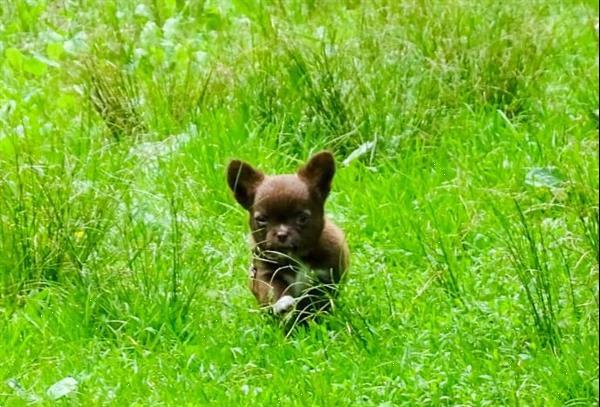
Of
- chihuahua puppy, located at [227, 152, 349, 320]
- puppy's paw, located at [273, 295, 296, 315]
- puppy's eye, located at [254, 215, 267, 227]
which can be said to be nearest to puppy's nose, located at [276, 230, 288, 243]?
chihuahua puppy, located at [227, 152, 349, 320]

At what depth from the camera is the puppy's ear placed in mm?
6383

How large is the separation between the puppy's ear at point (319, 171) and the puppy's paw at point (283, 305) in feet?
1.63

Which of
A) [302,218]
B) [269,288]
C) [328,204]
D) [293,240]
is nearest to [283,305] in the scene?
[269,288]

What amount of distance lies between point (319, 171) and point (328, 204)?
1.00m

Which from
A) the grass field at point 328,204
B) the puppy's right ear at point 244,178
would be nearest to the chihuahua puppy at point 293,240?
the puppy's right ear at point 244,178

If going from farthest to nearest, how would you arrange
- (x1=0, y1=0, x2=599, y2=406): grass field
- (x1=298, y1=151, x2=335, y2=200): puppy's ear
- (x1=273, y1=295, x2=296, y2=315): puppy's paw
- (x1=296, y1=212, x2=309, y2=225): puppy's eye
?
(x1=298, y1=151, x2=335, y2=200): puppy's ear, (x1=296, y1=212, x2=309, y2=225): puppy's eye, (x1=273, y1=295, x2=296, y2=315): puppy's paw, (x1=0, y1=0, x2=599, y2=406): grass field

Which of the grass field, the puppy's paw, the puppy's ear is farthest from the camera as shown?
the puppy's ear

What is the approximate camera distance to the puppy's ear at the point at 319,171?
6383 millimetres

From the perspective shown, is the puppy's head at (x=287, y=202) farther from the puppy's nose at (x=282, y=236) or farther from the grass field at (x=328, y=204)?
the grass field at (x=328, y=204)

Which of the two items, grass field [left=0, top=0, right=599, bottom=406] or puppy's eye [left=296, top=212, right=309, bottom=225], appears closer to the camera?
grass field [left=0, top=0, right=599, bottom=406]

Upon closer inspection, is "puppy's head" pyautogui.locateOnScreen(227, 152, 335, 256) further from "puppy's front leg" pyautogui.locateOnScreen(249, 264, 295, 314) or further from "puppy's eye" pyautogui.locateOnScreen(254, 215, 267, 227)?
"puppy's front leg" pyautogui.locateOnScreen(249, 264, 295, 314)

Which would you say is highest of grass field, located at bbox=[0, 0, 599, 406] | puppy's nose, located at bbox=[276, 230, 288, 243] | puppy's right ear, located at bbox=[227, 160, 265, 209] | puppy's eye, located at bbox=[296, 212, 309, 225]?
puppy's right ear, located at bbox=[227, 160, 265, 209]

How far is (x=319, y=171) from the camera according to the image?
6395mm

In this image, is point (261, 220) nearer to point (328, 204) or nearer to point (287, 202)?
point (287, 202)
